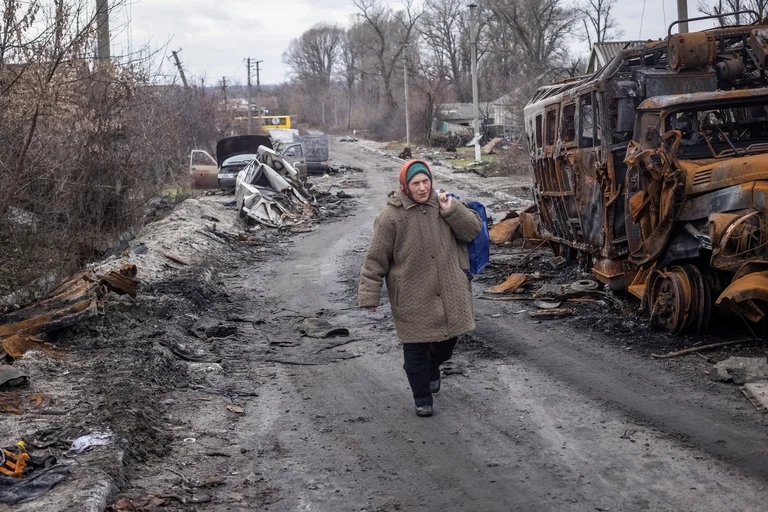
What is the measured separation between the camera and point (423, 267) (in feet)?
20.3

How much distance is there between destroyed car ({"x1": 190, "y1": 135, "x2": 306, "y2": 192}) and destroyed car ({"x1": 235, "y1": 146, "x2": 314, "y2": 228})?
17.5ft

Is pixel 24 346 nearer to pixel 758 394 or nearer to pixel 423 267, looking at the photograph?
pixel 423 267

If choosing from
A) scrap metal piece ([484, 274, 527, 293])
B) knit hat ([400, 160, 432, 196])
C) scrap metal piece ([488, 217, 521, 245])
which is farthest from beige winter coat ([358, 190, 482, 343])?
scrap metal piece ([488, 217, 521, 245])

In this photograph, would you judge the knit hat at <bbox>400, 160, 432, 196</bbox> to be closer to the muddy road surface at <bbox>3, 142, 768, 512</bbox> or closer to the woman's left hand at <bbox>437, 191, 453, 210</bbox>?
the woman's left hand at <bbox>437, 191, 453, 210</bbox>

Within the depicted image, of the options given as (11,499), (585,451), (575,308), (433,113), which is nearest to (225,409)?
(11,499)

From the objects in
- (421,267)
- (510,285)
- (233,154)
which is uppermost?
(233,154)

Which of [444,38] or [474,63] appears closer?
[474,63]

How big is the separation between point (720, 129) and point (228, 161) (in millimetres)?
25445

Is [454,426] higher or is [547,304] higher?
[547,304]

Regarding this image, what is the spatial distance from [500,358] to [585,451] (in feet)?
8.80

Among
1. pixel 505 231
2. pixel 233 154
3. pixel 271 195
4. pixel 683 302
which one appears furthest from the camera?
pixel 233 154

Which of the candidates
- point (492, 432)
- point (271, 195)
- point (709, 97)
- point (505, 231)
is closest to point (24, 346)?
point (492, 432)

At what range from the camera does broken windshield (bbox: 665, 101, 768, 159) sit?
29.1 ft

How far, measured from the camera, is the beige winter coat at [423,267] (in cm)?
618
